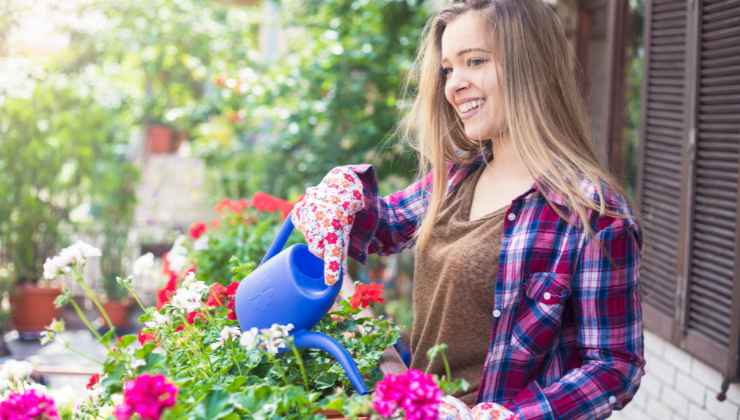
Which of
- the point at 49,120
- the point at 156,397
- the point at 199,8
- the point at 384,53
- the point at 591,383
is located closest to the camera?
the point at 156,397

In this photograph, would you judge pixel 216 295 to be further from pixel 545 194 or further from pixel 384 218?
pixel 545 194

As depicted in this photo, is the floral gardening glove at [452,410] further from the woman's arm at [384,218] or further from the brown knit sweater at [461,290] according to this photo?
the woman's arm at [384,218]

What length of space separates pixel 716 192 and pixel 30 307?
454 centimetres

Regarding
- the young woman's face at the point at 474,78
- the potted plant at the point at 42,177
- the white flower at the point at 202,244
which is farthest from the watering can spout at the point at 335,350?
the potted plant at the point at 42,177

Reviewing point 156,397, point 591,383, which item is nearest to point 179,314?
point 156,397

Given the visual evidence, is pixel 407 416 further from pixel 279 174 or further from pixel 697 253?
pixel 279 174

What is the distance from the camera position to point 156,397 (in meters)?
0.95

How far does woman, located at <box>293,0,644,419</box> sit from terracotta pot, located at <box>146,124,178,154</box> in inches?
335

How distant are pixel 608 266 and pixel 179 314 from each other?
656mm

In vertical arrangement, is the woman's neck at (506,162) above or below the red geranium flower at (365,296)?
above

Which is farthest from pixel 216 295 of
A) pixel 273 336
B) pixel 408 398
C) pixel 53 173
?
pixel 53 173

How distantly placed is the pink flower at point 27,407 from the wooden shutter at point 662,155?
5.70 feet

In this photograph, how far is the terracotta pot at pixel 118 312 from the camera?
5781mm

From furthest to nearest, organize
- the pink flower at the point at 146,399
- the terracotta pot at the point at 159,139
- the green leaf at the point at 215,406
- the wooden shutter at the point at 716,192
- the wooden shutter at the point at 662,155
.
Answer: the terracotta pot at the point at 159,139, the wooden shutter at the point at 662,155, the wooden shutter at the point at 716,192, the green leaf at the point at 215,406, the pink flower at the point at 146,399
